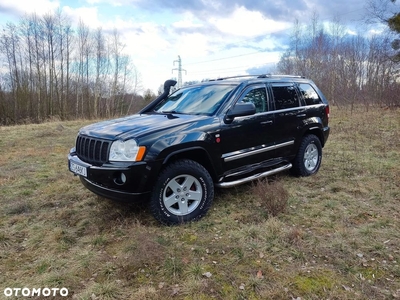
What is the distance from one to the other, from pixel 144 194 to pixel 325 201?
266 cm

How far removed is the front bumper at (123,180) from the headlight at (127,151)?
79mm

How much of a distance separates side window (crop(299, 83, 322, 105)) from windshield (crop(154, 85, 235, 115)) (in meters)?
1.74

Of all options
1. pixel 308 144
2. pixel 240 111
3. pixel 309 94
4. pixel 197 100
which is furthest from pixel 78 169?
pixel 309 94

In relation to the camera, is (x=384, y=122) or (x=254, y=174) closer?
(x=254, y=174)

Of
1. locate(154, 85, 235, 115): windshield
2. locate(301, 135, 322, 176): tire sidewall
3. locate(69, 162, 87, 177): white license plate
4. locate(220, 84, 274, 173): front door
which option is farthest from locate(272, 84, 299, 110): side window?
locate(69, 162, 87, 177): white license plate

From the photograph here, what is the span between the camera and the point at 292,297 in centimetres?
228

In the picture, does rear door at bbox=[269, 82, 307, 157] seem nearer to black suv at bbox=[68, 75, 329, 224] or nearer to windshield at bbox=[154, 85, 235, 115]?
black suv at bbox=[68, 75, 329, 224]

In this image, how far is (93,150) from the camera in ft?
11.3

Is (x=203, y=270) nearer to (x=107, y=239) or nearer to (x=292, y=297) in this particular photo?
(x=292, y=297)

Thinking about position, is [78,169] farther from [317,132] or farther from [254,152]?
[317,132]

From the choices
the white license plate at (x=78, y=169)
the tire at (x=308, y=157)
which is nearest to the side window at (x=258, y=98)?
the tire at (x=308, y=157)

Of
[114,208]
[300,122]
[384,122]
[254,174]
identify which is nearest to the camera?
[114,208]

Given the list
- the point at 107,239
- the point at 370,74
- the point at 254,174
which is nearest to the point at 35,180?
the point at 107,239

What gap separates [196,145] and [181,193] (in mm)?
622
